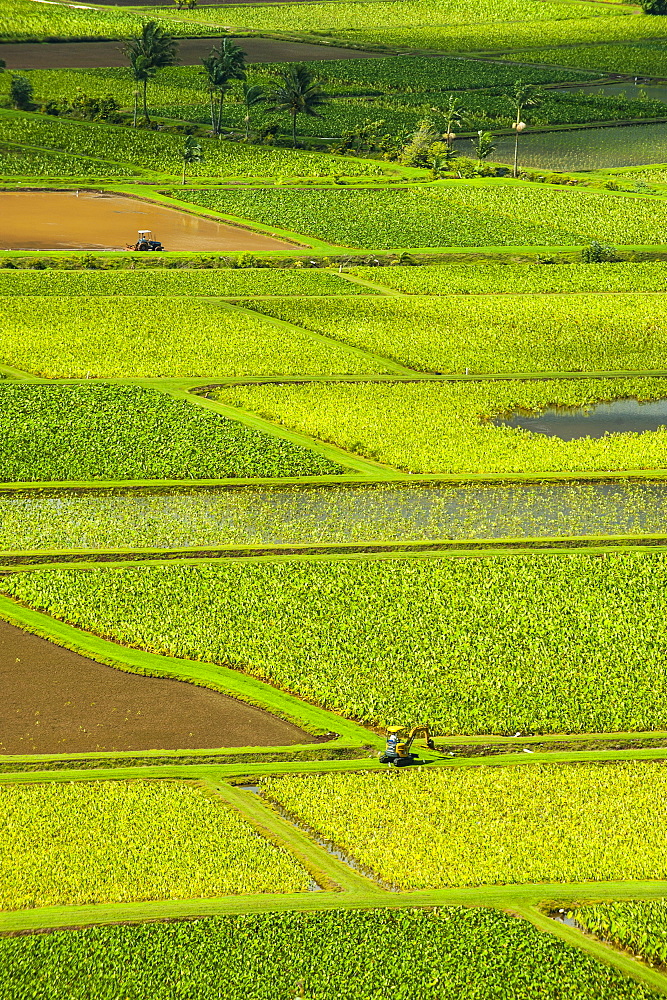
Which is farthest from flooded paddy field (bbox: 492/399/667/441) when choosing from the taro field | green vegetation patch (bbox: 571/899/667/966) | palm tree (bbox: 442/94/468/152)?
palm tree (bbox: 442/94/468/152)

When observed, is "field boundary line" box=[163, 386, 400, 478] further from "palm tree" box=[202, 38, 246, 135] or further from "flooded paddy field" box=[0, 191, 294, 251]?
"palm tree" box=[202, 38, 246, 135]

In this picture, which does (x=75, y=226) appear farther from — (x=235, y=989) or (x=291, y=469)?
(x=235, y=989)

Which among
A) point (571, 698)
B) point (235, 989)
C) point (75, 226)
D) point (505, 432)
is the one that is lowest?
point (235, 989)

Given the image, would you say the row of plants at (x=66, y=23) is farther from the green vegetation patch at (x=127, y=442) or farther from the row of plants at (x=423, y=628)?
the row of plants at (x=423, y=628)

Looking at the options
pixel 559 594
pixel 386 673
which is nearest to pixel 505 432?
pixel 559 594

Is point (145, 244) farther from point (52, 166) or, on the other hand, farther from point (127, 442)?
point (127, 442)

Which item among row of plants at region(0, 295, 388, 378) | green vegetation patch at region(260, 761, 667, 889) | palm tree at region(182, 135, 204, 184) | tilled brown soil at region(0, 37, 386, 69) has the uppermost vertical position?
tilled brown soil at region(0, 37, 386, 69)
